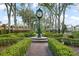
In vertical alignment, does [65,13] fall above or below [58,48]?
above

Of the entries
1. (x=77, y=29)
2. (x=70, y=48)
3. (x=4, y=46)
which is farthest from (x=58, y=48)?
(x=4, y=46)

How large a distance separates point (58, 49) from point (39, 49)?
13.4 inches

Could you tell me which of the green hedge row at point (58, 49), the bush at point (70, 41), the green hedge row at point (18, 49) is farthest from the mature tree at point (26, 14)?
the bush at point (70, 41)

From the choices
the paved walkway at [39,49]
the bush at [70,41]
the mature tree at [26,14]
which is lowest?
the paved walkway at [39,49]

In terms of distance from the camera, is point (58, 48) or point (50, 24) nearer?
point (58, 48)

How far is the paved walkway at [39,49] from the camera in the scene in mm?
3221

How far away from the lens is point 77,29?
3.22m

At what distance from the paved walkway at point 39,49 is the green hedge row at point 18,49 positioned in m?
0.07

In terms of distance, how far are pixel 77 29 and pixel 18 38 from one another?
0.83 meters

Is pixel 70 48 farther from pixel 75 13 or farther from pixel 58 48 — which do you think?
pixel 75 13

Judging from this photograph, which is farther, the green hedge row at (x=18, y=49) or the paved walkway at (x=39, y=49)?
the paved walkway at (x=39, y=49)

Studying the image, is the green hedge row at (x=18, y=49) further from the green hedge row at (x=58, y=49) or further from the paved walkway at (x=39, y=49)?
the green hedge row at (x=58, y=49)

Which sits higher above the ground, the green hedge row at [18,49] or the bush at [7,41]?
the bush at [7,41]

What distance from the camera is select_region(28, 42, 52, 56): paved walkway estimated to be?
3.22m
